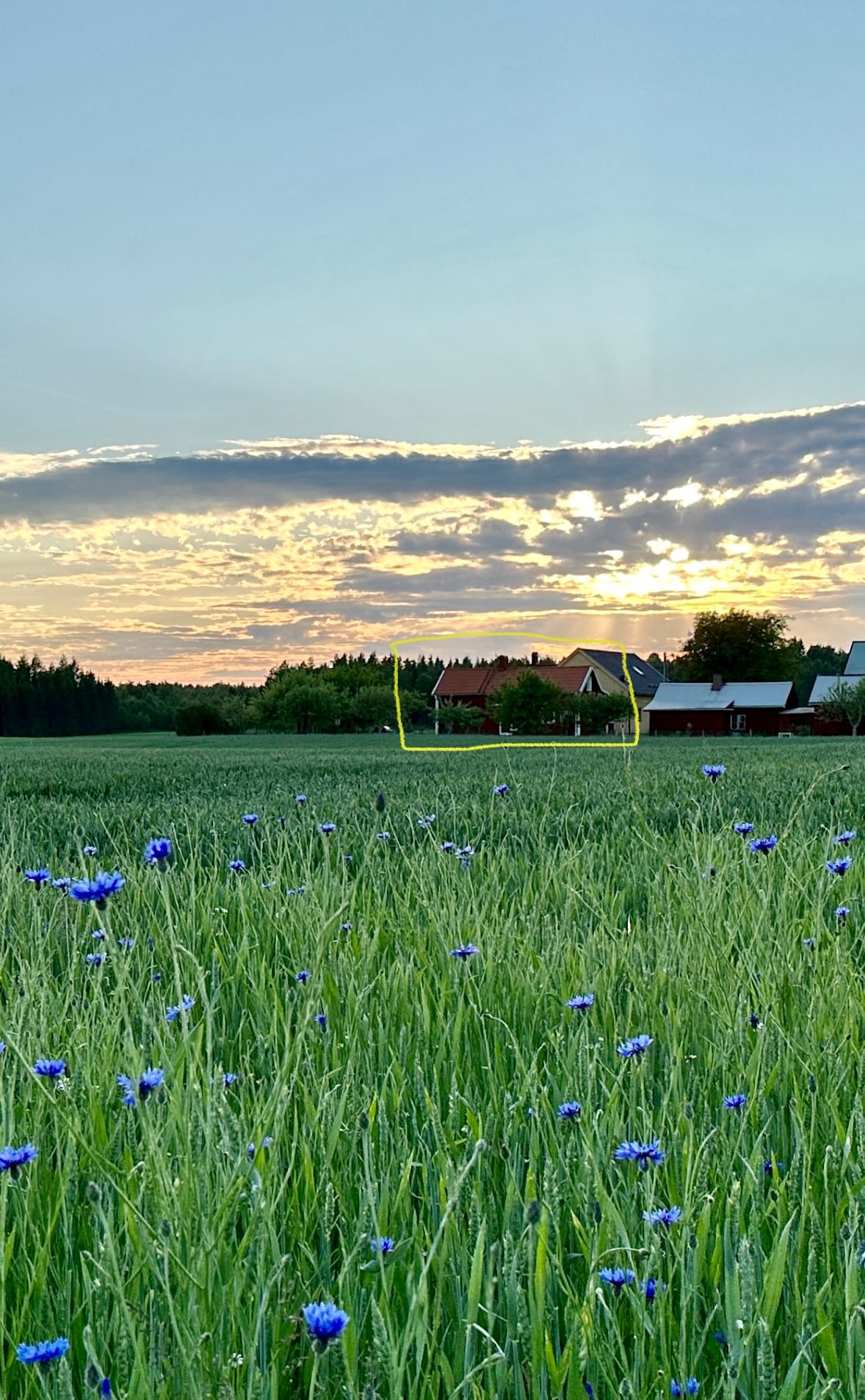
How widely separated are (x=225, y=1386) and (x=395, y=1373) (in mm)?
170

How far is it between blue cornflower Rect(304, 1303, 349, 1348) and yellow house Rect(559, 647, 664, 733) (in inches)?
1824

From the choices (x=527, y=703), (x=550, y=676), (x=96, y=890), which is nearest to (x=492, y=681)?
(x=550, y=676)

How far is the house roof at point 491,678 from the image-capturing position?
28.6 meters

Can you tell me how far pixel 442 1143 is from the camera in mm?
1676

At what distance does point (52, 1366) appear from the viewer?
1.25m

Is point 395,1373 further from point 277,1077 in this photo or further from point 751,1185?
point 751,1185

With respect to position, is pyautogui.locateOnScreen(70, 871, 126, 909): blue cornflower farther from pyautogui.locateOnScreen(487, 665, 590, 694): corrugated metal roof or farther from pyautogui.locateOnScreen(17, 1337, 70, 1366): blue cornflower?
pyautogui.locateOnScreen(487, 665, 590, 694): corrugated metal roof

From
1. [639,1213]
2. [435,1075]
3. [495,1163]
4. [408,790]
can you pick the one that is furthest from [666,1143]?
[408,790]

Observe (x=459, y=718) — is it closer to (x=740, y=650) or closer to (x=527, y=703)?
(x=527, y=703)

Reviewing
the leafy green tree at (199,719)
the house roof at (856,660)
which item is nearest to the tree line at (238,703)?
the leafy green tree at (199,719)

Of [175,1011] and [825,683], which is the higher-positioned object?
[825,683]

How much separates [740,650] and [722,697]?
12759 millimetres

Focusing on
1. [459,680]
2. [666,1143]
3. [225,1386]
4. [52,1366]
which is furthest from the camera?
[459,680]

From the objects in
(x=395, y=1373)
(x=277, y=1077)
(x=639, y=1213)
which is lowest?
(x=639, y=1213)
